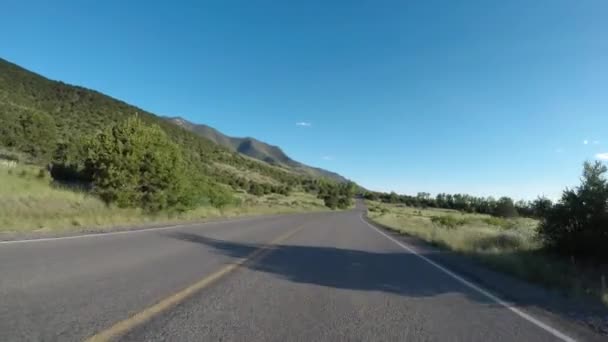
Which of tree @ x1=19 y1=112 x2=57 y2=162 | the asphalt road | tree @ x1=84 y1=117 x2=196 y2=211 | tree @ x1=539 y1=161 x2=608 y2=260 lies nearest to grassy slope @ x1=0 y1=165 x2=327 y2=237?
tree @ x1=84 y1=117 x2=196 y2=211

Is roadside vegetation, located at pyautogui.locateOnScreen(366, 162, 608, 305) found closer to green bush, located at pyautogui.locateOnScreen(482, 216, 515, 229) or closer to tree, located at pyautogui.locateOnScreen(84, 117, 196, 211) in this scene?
green bush, located at pyautogui.locateOnScreen(482, 216, 515, 229)

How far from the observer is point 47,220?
1535 cm

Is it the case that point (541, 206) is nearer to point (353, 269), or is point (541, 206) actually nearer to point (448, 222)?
point (353, 269)

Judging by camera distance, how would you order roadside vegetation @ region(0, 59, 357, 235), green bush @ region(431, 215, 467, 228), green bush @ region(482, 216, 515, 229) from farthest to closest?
green bush @ region(431, 215, 467, 228) → green bush @ region(482, 216, 515, 229) → roadside vegetation @ region(0, 59, 357, 235)

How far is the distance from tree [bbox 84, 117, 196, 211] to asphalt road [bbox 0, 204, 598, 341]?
13544mm

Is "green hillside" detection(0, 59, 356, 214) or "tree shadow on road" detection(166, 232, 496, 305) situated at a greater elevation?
"green hillside" detection(0, 59, 356, 214)

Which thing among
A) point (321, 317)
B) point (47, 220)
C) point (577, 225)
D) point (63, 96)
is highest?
point (63, 96)

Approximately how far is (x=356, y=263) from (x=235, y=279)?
170 inches

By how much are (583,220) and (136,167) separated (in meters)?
21.9

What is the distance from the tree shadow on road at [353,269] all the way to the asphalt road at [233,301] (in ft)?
0.14

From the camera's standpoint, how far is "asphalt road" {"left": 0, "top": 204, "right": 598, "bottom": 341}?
14.4ft

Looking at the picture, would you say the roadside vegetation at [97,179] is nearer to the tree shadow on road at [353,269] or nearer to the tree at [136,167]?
the tree at [136,167]

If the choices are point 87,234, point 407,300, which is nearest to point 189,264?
point 407,300

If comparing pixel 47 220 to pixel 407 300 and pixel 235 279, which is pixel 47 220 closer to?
pixel 235 279
